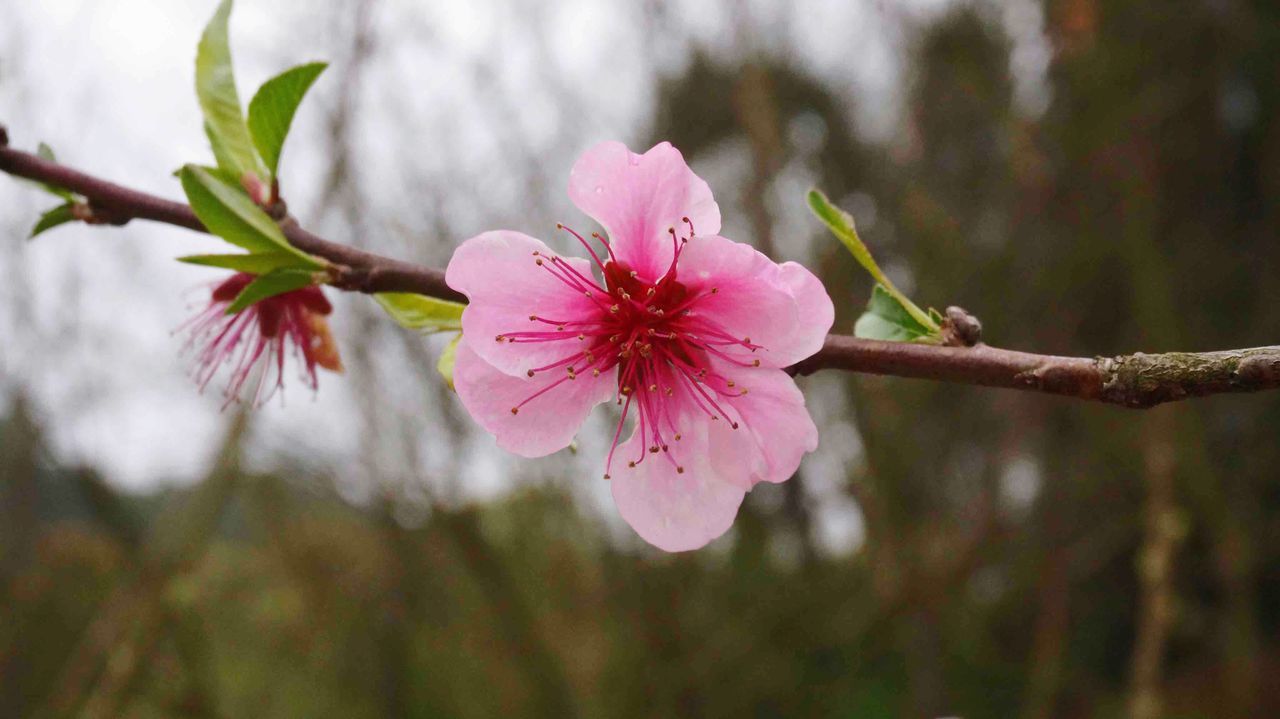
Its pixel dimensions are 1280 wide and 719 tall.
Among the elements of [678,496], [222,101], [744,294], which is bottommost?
[678,496]

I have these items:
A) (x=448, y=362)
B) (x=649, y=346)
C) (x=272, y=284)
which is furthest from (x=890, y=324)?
(x=272, y=284)

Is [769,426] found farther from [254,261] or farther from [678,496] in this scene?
[254,261]

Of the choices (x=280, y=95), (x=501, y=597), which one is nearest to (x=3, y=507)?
(x=501, y=597)

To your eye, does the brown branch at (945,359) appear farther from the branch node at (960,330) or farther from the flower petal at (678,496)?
the flower petal at (678,496)

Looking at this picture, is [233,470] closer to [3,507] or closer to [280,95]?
[3,507]

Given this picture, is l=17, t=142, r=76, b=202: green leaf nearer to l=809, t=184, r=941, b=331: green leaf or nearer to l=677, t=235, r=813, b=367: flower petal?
l=677, t=235, r=813, b=367: flower petal
